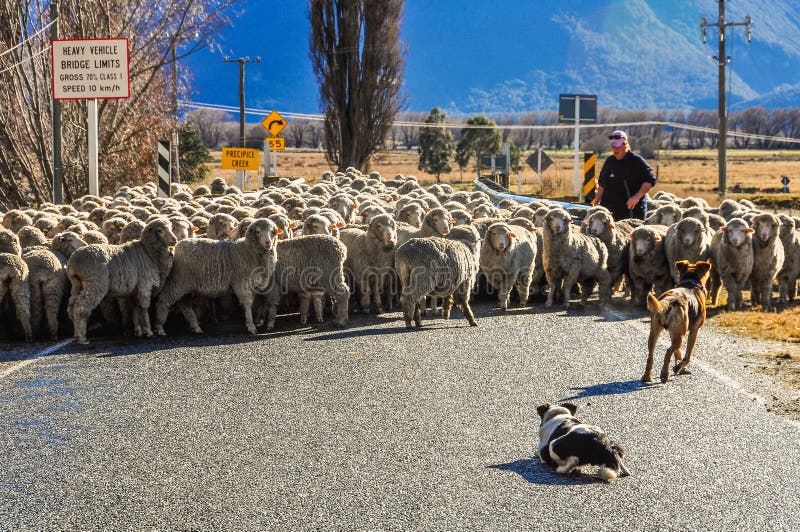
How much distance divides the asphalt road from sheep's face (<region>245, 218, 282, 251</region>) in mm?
1561

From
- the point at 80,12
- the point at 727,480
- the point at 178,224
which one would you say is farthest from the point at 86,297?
the point at 80,12

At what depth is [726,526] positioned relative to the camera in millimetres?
5520

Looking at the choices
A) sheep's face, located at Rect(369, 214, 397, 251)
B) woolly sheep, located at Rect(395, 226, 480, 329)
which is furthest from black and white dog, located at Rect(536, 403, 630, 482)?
sheep's face, located at Rect(369, 214, 397, 251)

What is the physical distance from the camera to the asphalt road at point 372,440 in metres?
5.75

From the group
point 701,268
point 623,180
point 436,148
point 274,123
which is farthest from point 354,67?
point 701,268

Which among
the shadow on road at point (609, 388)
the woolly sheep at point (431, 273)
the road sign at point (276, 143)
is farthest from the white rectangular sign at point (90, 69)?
the road sign at point (276, 143)

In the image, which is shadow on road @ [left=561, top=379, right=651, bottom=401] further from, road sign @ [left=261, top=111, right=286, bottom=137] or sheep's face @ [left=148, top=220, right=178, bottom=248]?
road sign @ [left=261, top=111, right=286, bottom=137]

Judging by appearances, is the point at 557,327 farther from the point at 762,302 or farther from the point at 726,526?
the point at 726,526

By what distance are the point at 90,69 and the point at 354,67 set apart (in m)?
28.3

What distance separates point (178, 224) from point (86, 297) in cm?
205

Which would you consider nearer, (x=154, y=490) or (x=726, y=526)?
(x=726, y=526)

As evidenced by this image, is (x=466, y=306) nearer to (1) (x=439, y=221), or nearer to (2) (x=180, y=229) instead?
(1) (x=439, y=221)

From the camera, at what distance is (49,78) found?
85.9 ft

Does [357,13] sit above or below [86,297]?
above
